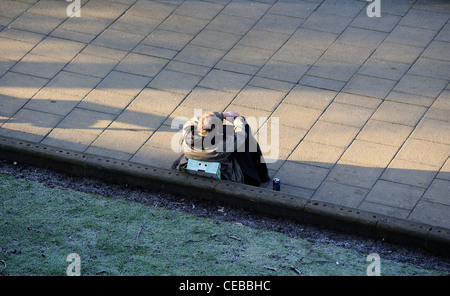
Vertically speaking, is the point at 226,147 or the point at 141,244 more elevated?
the point at 226,147

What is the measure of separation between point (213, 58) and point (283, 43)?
1098 mm

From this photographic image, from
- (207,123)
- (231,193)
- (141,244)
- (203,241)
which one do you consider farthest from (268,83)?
(141,244)

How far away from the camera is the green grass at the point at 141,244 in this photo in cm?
729

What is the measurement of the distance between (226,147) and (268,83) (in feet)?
7.52

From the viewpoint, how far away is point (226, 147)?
8.27 m

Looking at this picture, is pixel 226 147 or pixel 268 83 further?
pixel 268 83

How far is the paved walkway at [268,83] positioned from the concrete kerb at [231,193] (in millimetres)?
410

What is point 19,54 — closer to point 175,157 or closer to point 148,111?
point 148,111

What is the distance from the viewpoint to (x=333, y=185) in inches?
336

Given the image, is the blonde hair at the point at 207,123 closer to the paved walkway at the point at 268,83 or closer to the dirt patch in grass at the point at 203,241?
the dirt patch in grass at the point at 203,241

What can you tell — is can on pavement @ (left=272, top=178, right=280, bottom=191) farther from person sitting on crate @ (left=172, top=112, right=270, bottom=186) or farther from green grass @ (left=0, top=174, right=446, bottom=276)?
green grass @ (left=0, top=174, right=446, bottom=276)

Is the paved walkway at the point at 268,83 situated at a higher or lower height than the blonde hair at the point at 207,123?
lower

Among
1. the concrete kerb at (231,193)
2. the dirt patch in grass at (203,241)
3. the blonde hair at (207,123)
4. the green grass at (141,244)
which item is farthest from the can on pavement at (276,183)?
the blonde hair at (207,123)

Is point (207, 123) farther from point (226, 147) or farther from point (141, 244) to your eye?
point (141, 244)
